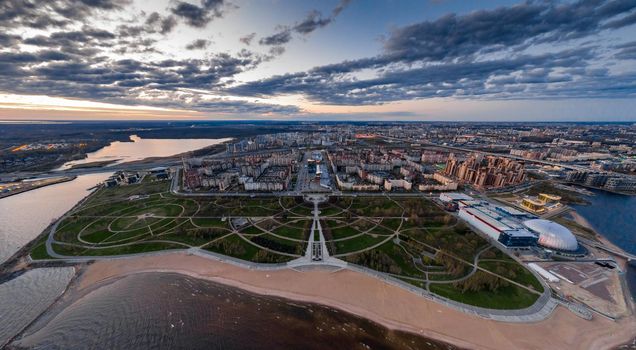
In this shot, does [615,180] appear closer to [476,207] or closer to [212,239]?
[476,207]

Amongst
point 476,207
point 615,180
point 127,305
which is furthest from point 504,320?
point 615,180

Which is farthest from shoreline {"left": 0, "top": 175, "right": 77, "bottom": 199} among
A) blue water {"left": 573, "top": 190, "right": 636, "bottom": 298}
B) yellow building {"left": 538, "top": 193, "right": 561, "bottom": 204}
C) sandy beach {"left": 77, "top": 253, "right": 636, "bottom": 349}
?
yellow building {"left": 538, "top": 193, "right": 561, "bottom": 204}

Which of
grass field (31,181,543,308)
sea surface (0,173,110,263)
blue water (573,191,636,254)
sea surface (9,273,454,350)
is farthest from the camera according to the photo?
blue water (573,191,636,254)

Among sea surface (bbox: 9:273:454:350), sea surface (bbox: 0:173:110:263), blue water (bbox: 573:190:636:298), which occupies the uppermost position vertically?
sea surface (bbox: 0:173:110:263)

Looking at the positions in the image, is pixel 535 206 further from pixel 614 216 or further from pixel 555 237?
pixel 555 237

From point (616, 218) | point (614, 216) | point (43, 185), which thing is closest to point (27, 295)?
point (43, 185)

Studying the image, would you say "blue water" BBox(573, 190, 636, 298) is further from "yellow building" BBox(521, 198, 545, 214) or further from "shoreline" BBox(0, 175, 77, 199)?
"shoreline" BBox(0, 175, 77, 199)

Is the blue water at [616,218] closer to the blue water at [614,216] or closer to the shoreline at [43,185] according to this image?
the blue water at [614,216]
